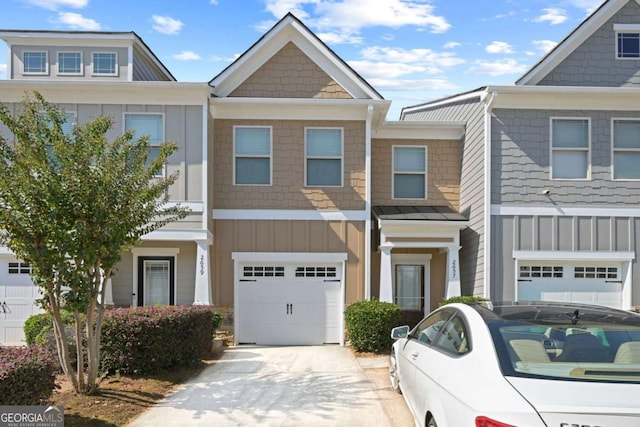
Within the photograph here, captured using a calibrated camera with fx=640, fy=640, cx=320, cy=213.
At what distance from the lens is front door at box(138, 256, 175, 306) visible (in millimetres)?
15312

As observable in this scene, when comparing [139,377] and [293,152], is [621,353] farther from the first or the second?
[293,152]

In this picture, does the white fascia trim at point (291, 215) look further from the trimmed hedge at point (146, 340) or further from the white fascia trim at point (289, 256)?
the trimmed hedge at point (146, 340)

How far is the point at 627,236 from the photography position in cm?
1495

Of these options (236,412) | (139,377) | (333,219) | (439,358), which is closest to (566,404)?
(439,358)

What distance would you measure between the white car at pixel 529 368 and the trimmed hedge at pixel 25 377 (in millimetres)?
3935

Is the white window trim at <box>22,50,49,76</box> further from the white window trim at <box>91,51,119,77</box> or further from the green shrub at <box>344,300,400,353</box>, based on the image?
the green shrub at <box>344,300,400,353</box>

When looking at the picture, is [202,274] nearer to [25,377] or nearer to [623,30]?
[25,377]

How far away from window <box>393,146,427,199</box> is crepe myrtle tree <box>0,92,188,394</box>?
8.72 metres

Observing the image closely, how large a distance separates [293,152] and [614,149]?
24.9 feet

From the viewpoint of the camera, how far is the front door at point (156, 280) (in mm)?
15312

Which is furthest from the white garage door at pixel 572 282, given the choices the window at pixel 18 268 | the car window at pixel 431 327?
the window at pixel 18 268

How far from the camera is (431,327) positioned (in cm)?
675

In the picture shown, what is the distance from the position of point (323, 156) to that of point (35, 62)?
8141mm

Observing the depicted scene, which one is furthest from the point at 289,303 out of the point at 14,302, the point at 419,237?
the point at 14,302
